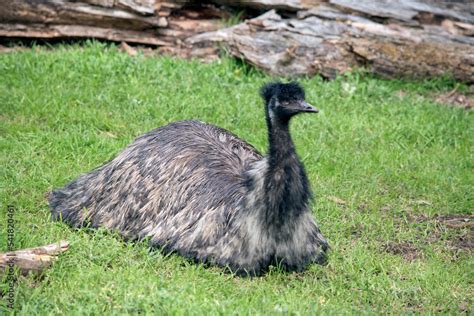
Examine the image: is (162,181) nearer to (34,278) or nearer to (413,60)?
(34,278)

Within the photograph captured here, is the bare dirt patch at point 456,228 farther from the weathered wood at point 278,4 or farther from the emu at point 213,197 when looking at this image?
the weathered wood at point 278,4

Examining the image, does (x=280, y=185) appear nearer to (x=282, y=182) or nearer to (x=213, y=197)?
(x=282, y=182)

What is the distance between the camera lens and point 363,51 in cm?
1026

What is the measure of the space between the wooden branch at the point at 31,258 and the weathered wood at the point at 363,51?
489 cm

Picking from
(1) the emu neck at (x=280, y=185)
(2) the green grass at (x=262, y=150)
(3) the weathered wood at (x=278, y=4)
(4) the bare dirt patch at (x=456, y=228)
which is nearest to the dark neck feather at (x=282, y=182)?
(1) the emu neck at (x=280, y=185)

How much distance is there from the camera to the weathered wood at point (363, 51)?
1028 cm

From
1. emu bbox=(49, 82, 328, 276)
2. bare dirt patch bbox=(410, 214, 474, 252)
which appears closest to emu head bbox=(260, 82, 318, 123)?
emu bbox=(49, 82, 328, 276)

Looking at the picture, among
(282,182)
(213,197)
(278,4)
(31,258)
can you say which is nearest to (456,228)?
(282,182)

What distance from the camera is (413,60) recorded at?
10305mm

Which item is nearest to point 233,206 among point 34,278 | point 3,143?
point 34,278

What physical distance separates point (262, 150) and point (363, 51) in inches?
86.1

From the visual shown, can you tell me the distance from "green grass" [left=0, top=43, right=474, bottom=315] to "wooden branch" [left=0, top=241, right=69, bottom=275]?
7 cm

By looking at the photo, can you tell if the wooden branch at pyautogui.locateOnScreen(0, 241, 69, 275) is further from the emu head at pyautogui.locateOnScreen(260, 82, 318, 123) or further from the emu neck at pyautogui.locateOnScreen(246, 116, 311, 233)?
the emu head at pyautogui.locateOnScreen(260, 82, 318, 123)

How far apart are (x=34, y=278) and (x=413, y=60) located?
19.2 ft
